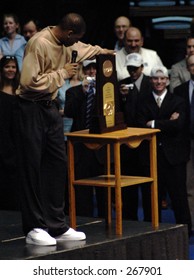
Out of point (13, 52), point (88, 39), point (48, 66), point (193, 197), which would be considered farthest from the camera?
point (88, 39)

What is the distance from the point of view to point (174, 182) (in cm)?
1296

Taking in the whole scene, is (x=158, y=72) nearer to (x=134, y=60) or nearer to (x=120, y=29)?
(x=134, y=60)

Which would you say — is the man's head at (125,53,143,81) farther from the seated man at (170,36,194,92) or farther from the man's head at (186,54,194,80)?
the seated man at (170,36,194,92)

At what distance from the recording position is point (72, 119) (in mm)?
13500

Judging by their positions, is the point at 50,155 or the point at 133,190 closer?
the point at 50,155

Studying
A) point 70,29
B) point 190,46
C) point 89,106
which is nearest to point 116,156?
point 70,29

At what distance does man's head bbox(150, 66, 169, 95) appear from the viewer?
13.0 metres

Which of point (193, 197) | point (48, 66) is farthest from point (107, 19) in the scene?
point (48, 66)

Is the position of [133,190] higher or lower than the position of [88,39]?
lower

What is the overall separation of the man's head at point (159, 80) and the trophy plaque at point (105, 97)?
2197 millimetres

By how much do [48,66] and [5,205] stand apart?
9.47 feet

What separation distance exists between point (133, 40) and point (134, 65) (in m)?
0.65

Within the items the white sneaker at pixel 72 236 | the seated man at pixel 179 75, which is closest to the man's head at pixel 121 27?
the seated man at pixel 179 75

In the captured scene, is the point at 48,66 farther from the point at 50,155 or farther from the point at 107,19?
the point at 107,19
